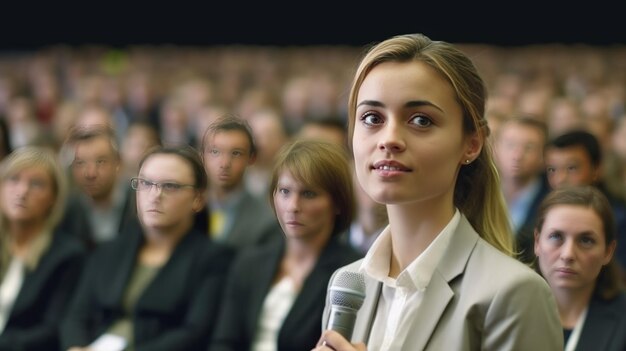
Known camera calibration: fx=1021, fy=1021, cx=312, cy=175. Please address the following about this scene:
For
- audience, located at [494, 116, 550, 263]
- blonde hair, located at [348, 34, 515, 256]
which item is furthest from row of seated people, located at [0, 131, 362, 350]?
audience, located at [494, 116, 550, 263]

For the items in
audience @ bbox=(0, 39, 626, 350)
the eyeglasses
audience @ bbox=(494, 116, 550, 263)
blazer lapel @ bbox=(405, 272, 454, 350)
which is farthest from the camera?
audience @ bbox=(494, 116, 550, 263)

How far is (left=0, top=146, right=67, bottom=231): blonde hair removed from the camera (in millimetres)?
3650

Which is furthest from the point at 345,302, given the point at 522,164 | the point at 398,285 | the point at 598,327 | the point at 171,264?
the point at 522,164

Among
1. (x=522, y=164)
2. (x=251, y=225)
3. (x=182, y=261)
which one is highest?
(x=522, y=164)

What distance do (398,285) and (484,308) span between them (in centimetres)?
18

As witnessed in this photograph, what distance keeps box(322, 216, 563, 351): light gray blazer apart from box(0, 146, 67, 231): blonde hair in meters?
2.23

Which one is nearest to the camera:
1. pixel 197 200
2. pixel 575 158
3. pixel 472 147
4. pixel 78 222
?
pixel 472 147

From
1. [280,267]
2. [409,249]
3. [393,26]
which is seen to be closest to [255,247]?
[280,267]

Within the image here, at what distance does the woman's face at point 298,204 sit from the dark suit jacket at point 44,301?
1.48 meters

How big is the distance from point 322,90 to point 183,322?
6.26 m

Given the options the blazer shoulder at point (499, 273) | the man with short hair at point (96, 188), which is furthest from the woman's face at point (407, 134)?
the man with short hair at point (96, 188)

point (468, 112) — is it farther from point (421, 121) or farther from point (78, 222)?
point (78, 222)

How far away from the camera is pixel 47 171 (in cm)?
364

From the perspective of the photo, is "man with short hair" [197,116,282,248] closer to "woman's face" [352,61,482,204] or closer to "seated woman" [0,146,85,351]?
"woman's face" [352,61,482,204]
